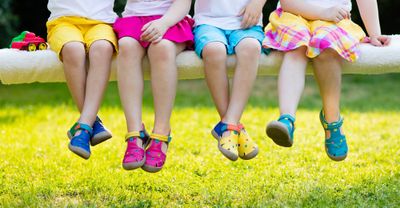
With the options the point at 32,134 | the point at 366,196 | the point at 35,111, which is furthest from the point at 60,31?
the point at 35,111

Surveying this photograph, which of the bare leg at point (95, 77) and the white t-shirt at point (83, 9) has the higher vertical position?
the white t-shirt at point (83, 9)

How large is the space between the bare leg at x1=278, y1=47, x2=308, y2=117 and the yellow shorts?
2.63 ft

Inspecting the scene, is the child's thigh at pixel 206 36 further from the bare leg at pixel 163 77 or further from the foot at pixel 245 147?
the foot at pixel 245 147

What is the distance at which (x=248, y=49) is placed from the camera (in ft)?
10.0

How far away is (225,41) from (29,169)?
1.65 m

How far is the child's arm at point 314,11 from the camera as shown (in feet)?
10.4

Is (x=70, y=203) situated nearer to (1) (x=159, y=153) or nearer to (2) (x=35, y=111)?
(1) (x=159, y=153)

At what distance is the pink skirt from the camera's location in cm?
308

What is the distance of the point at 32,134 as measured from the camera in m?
5.22

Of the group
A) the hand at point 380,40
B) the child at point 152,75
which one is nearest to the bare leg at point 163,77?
the child at point 152,75

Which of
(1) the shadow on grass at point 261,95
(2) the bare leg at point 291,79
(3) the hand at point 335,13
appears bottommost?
(1) the shadow on grass at point 261,95

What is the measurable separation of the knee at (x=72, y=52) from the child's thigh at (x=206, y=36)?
1.77ft

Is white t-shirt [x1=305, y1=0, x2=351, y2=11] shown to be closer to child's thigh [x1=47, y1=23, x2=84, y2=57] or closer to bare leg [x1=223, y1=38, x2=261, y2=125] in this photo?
bare leg [x1=223, y1=38, x2=261, y2=125]

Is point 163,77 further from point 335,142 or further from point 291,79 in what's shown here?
point 335,142
